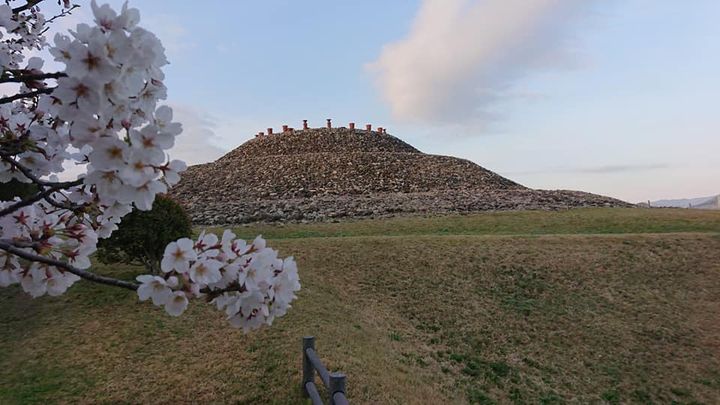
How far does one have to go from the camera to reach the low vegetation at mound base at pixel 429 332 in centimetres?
767

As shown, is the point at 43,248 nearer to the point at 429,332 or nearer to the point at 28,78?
the point at 28,78

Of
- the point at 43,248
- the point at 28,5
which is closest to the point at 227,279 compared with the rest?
the point at 43,248

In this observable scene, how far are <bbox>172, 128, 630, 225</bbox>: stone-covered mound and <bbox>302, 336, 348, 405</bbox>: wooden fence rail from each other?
48.3ft

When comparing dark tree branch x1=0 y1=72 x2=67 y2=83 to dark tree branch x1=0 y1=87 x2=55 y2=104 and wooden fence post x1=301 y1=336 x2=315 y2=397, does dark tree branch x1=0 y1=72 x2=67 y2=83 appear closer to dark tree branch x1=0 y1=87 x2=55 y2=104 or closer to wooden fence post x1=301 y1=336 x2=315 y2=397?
dark tree branch x1=0 y1=87 x2=55 y2=104

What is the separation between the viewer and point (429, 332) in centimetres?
1031

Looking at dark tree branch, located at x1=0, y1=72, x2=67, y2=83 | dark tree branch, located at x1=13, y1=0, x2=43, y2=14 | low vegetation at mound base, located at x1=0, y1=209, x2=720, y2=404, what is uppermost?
dark tree branch, located at x1=13, y1=0, x2=43, y2=14

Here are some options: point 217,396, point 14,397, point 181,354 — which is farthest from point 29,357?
point 217,396

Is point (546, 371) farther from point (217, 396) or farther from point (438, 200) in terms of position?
point (438, 200)

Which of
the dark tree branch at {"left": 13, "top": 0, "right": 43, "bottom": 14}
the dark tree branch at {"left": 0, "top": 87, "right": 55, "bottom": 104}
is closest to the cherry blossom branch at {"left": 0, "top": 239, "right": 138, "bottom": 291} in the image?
the dark tree branch at {"left": 0, "top": 87, "right": 55, "bottom": 104}

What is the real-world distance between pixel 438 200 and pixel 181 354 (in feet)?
59.2

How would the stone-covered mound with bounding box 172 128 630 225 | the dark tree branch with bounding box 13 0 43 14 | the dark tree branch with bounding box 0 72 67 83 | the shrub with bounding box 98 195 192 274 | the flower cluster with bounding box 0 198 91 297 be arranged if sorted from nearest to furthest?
the dark tree branch with bounding box 0 72 67 83
the flower cluster with bounding box 0 198 91 297
the dark tree branch with bounding box 13 0 43 14
the shrub with bounding box 98 195 192 274
the stone-covered mound with bounding box 172 128 630 225

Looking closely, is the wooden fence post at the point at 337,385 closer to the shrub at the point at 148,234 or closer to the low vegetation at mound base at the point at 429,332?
the low vegetation at mound base at the point at 429,332

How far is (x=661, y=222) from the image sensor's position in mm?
19250

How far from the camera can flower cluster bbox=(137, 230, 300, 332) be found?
206 centimetres
